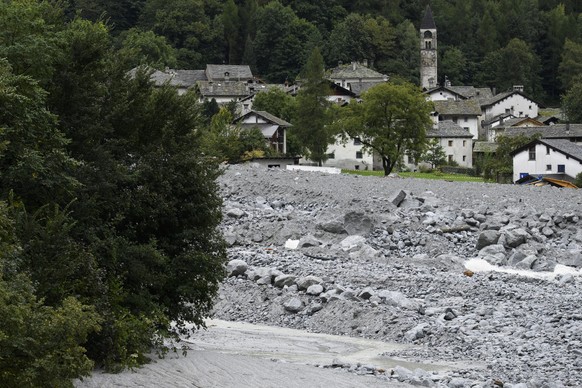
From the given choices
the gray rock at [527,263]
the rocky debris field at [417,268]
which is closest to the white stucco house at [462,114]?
the rocky debris field at [417,268]

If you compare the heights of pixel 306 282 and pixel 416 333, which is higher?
pixel 306 282

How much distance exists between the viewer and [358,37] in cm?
15162

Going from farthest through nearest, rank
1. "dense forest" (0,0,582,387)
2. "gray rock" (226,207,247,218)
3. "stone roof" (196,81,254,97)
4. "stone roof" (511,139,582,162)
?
"stone roof" (196,81,254,97)
"stone roof" (511,139,582,162)
"gray rock" (226,207,247,218)
"dense forest" (0,0,582,387)

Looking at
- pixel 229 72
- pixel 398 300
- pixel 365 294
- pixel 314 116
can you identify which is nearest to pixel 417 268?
pixel 365 294

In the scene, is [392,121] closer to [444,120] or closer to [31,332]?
[444,120]

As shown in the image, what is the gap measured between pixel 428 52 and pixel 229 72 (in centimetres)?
2476

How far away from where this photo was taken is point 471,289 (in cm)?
3638

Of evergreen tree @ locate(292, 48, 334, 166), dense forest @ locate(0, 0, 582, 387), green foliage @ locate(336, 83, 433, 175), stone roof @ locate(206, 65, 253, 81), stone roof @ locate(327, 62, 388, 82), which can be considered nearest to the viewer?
dense forest @ locate(0, 0, 582, 387)

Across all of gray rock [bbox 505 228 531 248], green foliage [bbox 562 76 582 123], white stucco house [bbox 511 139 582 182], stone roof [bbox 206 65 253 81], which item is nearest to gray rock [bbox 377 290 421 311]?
gray rock [bbox 505 228 531 248]

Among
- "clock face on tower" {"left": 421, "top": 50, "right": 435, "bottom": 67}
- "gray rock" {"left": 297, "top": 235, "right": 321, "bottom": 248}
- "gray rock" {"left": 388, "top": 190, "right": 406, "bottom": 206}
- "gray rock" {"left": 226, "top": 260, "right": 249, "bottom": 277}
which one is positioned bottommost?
"gray rock" {"left": 226, "top": 260, "right": 249, "bottom": 277}

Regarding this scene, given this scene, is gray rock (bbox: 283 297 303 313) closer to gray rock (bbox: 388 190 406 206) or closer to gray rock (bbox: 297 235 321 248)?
gray rock (bbox: 297 235 321 248)

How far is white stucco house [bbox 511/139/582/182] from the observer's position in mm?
77750

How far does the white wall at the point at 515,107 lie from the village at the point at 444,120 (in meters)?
0.10

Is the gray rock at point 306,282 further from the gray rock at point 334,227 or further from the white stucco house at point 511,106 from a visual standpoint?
the white stucco house at point 511,106
